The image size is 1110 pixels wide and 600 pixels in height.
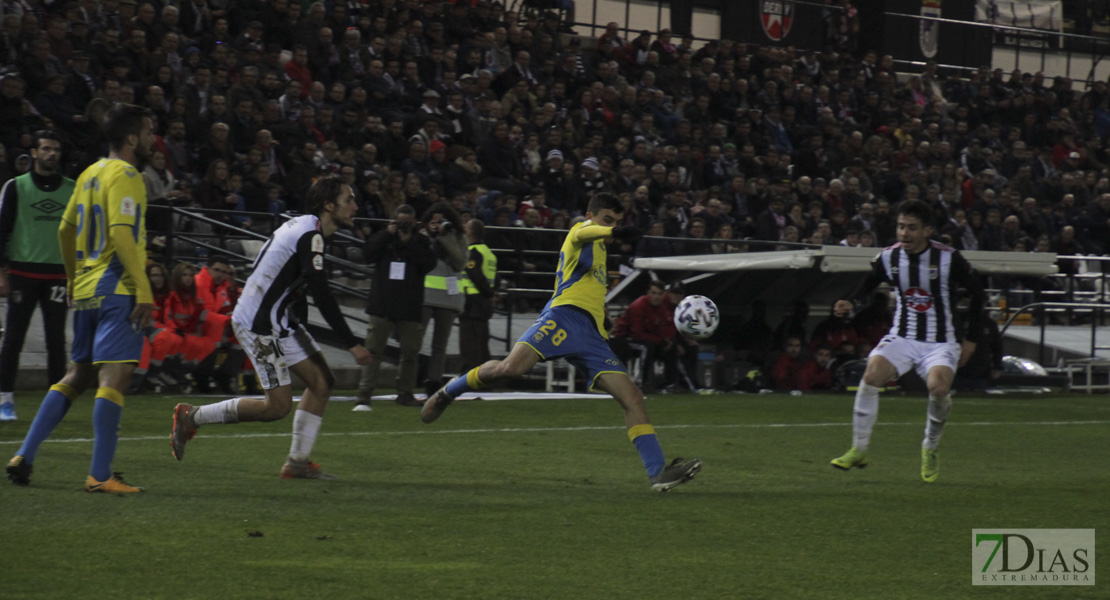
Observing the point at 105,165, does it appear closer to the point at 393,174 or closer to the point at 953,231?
the point at 393,174

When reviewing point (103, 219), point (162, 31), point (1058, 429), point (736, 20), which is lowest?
point (1058, 429)

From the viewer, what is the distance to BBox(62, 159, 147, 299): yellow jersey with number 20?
6.80m

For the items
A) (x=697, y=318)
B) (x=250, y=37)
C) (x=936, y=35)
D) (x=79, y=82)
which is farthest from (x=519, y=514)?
(x=936, y=35)

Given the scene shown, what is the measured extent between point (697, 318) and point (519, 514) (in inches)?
301

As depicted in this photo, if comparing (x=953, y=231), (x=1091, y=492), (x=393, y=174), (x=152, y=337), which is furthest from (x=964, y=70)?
(x=1091, y=492)

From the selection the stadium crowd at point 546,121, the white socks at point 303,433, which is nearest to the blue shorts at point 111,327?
the white socks at point 303,433

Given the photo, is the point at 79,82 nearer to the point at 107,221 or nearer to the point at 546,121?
the point at 546,121

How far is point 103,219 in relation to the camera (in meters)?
6.88

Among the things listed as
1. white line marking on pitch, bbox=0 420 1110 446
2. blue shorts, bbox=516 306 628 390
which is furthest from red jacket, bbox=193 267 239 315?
blue shorts, bbox=516 306 628 390

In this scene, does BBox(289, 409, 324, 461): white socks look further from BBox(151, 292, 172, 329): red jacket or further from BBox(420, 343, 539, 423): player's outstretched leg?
BBox(151, 292, 172, 329): red jacket

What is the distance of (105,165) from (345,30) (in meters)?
13.9

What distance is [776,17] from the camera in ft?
104

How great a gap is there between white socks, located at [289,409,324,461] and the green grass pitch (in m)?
0.20

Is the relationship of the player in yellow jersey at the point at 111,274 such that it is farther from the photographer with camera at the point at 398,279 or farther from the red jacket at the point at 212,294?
the red jacket at the point at 212,294
